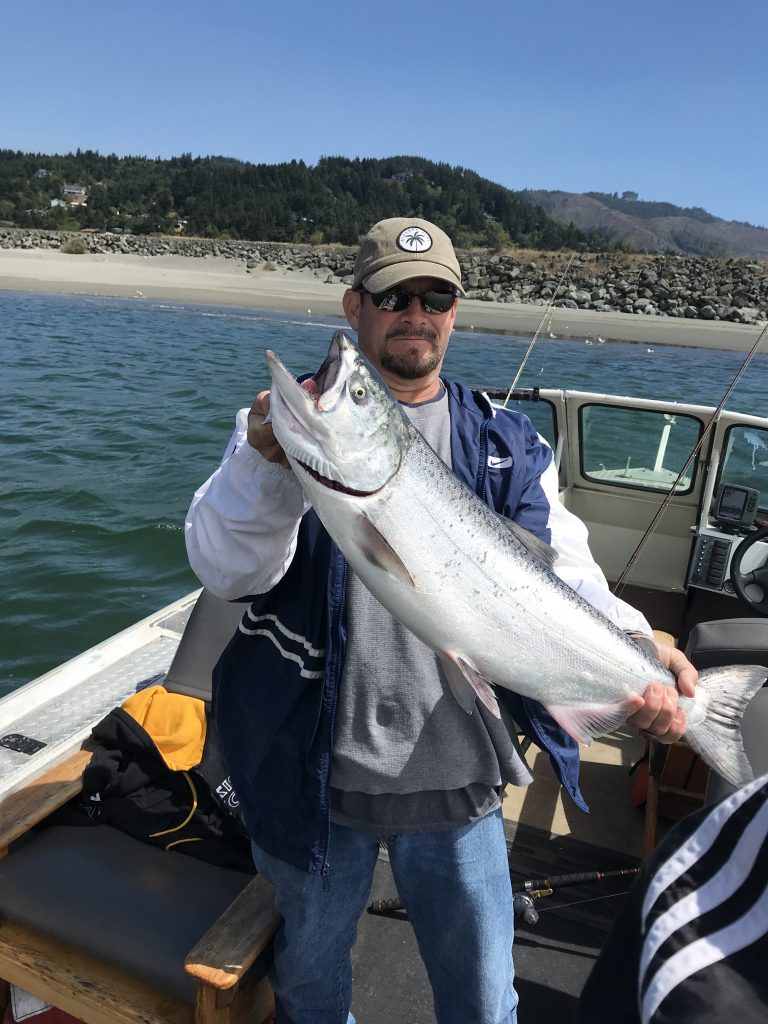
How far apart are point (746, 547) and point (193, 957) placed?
12.8 ft

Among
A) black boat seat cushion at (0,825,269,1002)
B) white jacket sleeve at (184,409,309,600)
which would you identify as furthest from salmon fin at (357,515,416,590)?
black boat seat cushion at (0,825,269,1002)

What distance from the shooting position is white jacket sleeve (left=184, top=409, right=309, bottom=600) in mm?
1870

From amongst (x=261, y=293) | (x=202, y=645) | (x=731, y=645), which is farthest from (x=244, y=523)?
(x=261, y=293)

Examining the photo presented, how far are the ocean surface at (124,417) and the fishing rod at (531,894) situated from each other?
4.45m

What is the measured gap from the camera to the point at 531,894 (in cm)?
328

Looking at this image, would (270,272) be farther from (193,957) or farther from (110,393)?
(193,957)

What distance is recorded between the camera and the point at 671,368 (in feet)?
98.2

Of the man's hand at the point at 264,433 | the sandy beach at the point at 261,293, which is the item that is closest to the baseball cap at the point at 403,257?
the man's hand at the point at 264,433

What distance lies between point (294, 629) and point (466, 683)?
525 millimetres

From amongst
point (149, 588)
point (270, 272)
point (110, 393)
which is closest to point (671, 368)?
point (110, 393)

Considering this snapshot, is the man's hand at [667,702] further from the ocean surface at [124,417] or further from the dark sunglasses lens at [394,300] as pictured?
the ocean surface at [124,417]

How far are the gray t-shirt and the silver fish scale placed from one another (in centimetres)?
188

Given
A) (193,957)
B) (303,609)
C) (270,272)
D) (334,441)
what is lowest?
(193,957)

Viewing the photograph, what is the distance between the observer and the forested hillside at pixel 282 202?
77688 mm
